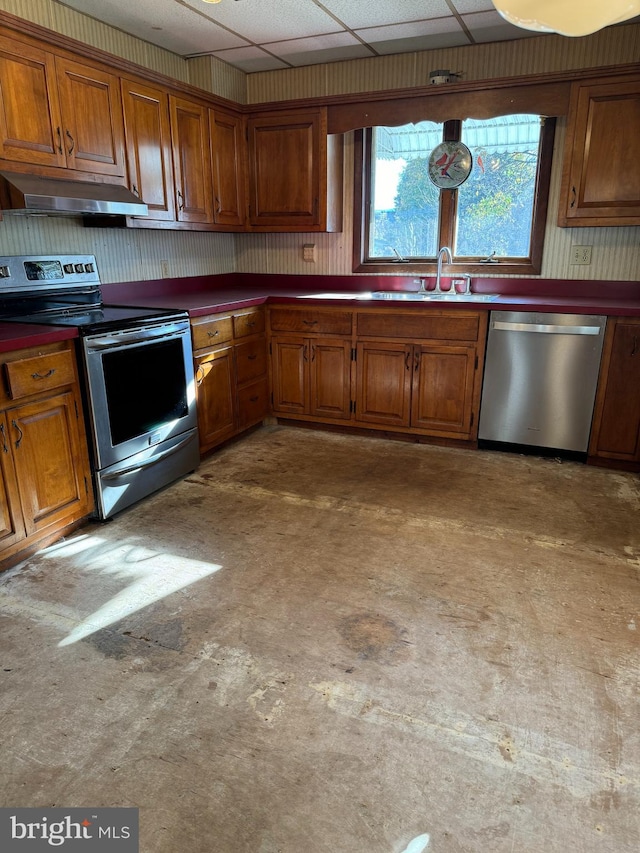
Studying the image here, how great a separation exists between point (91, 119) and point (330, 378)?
80.7 inches

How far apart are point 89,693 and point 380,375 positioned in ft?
8.77

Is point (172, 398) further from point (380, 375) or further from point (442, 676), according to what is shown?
point (442, 676)

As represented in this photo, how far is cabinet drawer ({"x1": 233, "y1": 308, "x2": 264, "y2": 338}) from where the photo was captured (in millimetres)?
3749

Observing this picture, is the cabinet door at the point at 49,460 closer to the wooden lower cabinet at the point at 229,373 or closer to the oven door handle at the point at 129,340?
the oven door handle at the point at 129,340

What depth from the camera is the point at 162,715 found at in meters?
1.65

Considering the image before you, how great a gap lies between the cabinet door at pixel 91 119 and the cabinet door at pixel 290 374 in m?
1.50

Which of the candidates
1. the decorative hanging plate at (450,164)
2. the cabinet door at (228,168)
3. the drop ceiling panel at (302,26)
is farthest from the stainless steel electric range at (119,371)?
the decorative hanging plate at (450,164)

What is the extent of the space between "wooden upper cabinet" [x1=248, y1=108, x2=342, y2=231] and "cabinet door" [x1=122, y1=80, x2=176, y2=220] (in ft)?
2.82

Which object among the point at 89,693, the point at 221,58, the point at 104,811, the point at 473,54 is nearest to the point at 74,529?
the point at 89,693

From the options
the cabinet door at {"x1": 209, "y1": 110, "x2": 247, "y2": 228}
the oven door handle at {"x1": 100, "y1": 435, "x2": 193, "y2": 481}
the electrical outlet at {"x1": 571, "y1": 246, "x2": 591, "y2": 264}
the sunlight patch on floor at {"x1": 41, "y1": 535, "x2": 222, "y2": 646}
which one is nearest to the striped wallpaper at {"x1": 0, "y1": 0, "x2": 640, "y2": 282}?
the electrical outlet at {"x1": 571, "y1": 246, "x2": 591, "y2": 264}

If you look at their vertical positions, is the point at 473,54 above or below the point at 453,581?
above

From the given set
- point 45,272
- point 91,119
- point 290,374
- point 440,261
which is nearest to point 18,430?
point 45,272

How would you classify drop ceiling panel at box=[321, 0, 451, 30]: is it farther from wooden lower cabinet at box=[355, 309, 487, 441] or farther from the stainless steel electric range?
the stainless steel electric range

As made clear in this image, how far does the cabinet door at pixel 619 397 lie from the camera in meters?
3.24
